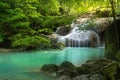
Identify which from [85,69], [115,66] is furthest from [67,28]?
[115,66]

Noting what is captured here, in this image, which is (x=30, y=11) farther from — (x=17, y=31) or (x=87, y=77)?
(x=87, y=77)

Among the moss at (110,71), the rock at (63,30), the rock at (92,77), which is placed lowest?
the rock at (92,77)

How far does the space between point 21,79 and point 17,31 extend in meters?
15.0

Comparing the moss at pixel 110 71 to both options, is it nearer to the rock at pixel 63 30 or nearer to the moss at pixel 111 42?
the moss at pixel 111 42

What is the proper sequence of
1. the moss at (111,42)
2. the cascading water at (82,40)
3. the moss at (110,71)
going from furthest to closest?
the cascading water at (82,40), the moss at (111,42), the moss at (110,71)

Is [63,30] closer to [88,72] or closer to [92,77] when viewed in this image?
[88,72]

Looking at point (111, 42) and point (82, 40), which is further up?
point (111, 42)

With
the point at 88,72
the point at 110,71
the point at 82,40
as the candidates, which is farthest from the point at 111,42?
the point at 82,40

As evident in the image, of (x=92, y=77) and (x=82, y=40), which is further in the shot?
→ (x=82, y=40)

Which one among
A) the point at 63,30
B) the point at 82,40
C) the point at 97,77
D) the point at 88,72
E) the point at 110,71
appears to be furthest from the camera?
the point at 63,30

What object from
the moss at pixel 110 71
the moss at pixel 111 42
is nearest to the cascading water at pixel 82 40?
the moss at pixel 111 42

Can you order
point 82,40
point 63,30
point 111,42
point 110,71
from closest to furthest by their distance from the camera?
point 110,71 < point 111,42 < point 82,40 < point 63,30

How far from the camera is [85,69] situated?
36.4 ft

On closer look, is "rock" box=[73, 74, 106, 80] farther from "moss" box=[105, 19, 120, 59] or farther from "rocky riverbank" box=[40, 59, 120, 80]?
"moss" box=[105, 19, 120, 59]
